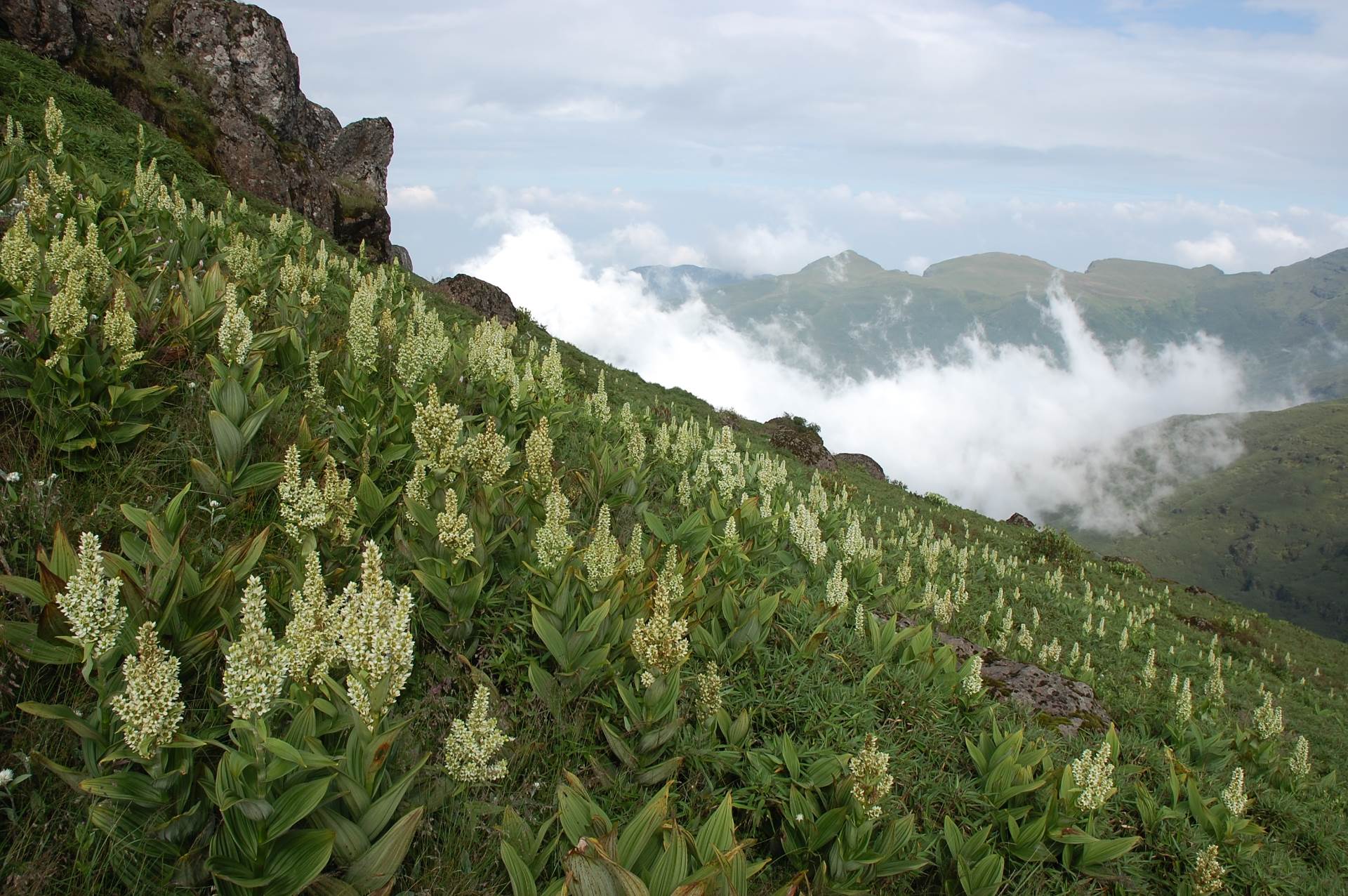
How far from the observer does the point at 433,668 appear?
4.92 m

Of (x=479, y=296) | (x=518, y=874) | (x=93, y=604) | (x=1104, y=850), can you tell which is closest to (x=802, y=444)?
(x=479, y=296)

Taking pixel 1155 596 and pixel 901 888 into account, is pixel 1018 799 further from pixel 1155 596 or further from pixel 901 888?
pixel 1155 596

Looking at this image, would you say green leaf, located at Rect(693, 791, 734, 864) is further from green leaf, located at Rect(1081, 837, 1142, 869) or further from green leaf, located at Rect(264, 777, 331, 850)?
green leaf, located at Rect(1081, 837, 1142, 869)

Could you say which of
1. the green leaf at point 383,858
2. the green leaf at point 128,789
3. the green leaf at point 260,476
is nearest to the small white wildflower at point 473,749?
the green leaf at point 383,858

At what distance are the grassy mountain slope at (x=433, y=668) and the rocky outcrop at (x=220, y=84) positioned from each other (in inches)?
633

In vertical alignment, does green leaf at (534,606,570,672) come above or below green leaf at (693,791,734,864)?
above

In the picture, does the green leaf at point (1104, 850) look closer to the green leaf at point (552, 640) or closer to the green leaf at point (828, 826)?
the green leaf at point (828, 826)

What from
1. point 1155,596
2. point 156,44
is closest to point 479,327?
point 156,44

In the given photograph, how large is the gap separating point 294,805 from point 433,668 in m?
1.72

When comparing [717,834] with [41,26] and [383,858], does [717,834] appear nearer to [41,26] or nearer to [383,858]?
[383,858]

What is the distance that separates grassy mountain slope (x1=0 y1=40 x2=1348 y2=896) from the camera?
3.29 meters

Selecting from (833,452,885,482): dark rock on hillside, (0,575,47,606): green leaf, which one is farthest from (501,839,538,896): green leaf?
(833,452,885,482): dark rock on hillside

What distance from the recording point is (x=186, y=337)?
6.67m

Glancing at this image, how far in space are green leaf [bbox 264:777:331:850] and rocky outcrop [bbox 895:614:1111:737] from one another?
6442mm
